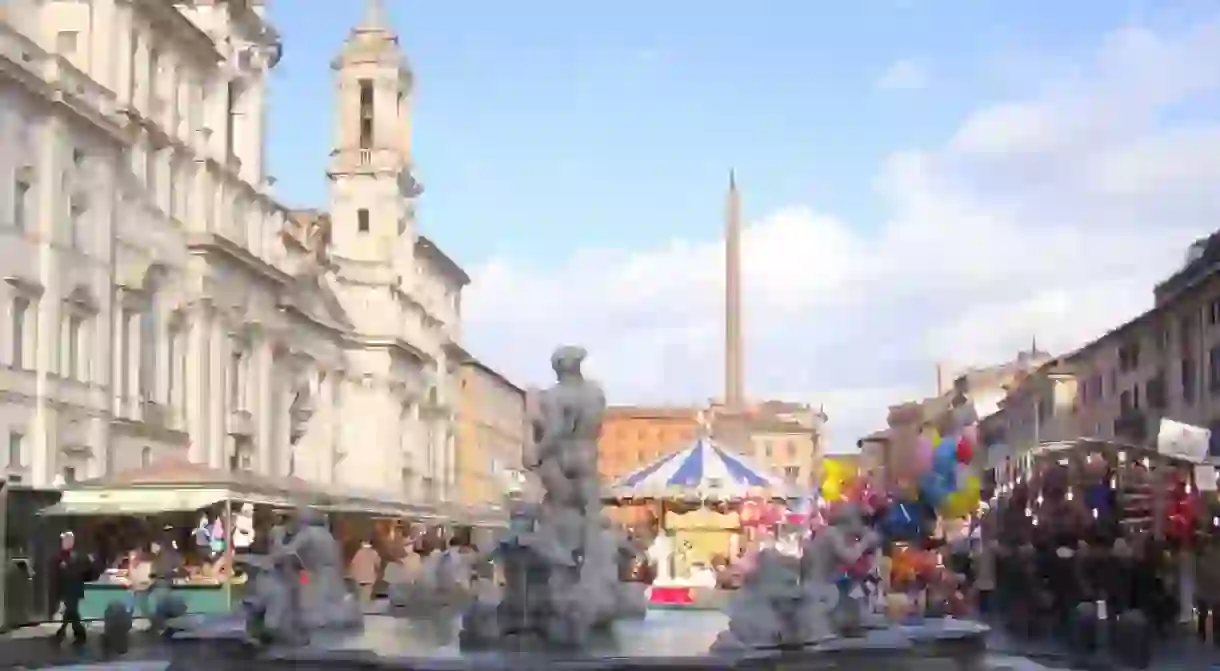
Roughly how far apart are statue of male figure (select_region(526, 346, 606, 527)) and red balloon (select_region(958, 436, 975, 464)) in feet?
32.1

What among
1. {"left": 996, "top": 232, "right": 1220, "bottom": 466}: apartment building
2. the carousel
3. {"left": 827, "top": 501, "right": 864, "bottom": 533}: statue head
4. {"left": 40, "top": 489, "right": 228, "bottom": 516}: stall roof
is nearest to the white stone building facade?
{"left": 40, "top": 489, "right": 228, "bottom": 516}: stall roof

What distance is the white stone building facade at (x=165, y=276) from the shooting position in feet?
114

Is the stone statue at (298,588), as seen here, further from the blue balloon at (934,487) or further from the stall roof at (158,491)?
the stall roof at (158,491)

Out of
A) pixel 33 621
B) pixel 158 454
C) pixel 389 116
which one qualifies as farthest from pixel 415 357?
pixel 33 621

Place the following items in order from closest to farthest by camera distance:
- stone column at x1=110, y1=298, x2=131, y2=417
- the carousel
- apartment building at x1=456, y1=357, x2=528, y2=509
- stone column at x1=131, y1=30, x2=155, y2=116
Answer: the carousel → stone column at x1=110, y1=298, x2=131, y2=417 → stone column at x1=131, y1=30, x2=155, y2=116 → apartment building at x1=456, y1=357, x2=528, y2=509

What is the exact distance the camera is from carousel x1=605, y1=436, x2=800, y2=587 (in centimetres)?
3369

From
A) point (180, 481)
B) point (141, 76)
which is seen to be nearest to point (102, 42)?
point (141, 76)

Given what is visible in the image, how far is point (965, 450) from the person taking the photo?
25.5 m

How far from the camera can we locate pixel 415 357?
76.3m

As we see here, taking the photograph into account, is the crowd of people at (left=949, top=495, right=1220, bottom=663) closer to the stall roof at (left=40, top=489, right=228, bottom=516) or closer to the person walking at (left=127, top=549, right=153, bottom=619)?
the person walking at (left=127, top=549, right=153, bottom=619)

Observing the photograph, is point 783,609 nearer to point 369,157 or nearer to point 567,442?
point 567,442

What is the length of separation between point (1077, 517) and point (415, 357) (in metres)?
53.4

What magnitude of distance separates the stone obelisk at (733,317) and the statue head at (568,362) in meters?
50.0

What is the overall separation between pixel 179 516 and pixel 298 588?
19.8 meters
